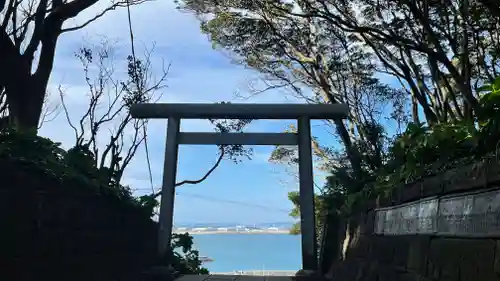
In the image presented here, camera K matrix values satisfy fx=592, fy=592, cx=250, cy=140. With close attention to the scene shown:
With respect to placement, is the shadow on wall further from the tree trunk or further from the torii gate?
the torii gate

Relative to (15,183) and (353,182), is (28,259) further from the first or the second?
(353,182)

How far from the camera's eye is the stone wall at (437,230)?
215 cm

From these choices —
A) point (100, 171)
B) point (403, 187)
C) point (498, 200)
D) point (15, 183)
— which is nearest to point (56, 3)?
point (100, 171)

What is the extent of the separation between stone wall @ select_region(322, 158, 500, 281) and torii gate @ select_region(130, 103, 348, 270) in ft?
7.50

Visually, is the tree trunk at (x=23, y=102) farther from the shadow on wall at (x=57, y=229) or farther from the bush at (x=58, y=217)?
the shadow on wall at (x=57, y=229)

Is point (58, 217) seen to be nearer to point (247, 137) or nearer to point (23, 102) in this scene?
point (23, 102)

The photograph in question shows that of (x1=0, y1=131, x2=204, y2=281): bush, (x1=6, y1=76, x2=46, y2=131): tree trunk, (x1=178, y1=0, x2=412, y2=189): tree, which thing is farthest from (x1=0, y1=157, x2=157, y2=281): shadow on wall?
(x1=178, y1=0, x2=412, y2=189): tree

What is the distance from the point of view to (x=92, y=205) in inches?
163

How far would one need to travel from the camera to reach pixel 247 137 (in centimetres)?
747

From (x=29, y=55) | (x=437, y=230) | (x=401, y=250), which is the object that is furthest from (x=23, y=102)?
(x=437, y=230)

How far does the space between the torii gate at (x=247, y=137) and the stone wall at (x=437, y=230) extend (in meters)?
2.29

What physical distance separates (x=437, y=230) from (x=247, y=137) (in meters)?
4.83

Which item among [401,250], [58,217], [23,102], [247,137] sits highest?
[247,137]

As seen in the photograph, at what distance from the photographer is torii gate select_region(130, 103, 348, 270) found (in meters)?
7.08
